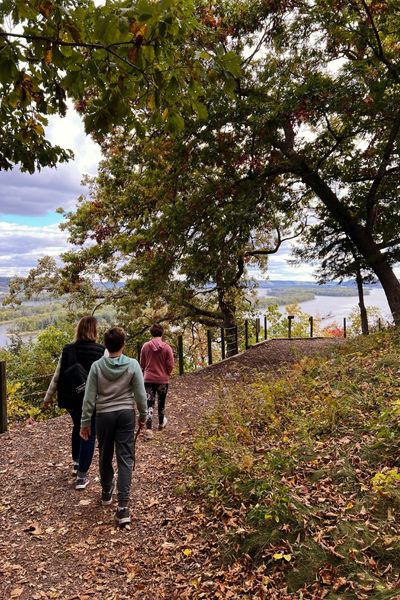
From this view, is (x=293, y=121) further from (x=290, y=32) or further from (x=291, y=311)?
(x=291, y=311)

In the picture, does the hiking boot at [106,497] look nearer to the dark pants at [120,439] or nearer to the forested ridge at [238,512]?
the forested ridge at [238,512]

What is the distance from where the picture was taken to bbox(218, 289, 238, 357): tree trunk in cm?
1702

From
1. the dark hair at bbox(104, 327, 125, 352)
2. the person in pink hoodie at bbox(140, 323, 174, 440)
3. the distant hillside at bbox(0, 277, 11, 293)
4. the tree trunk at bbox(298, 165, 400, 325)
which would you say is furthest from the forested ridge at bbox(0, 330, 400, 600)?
the distant hillside at bbox(0, 277, 11, 293)

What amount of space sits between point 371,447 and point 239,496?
1409 mm

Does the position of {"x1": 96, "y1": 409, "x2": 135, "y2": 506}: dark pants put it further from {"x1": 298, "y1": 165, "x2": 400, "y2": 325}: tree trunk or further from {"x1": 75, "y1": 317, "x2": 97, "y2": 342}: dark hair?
{"x1": 298, "y1": 165, "x2": 400, "y2": 325}: tree trunk

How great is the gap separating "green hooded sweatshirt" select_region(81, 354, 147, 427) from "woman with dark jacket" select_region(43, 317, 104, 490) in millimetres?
600

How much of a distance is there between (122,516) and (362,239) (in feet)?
37.6

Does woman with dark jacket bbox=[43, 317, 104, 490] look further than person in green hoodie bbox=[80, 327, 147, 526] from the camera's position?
Yes

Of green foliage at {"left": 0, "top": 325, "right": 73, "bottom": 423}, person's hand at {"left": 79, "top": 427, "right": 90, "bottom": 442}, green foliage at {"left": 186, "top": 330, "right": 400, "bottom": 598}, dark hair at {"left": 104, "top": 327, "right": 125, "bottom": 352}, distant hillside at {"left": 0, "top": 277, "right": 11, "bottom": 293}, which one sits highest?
distant hillside at {"left": 0, "top": 277, "right": 11, "bottom": 293}

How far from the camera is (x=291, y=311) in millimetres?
35938

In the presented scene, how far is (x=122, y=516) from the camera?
14.0 feet

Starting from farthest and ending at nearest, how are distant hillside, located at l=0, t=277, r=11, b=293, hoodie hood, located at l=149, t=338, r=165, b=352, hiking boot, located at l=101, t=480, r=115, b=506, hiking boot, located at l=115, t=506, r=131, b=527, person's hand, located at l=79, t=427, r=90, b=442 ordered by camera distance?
1. distant hillside, located at l=0, t=277, r=11, b=293
2. hoodie hood, located at l=149, t=338, r=165, b=352
3. hiking boot, located at l=101, t=480, r=115, b=506
4. person's hand, located at l=79, t=427, r=90, b=442
5. hiking boot, located at l=115, t=506, r=131, b=527

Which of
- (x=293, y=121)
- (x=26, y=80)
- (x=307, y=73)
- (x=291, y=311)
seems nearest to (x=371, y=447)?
(x=26, y=80)

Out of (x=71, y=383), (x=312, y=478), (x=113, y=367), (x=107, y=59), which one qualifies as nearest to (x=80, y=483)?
(x=71, y=383)
